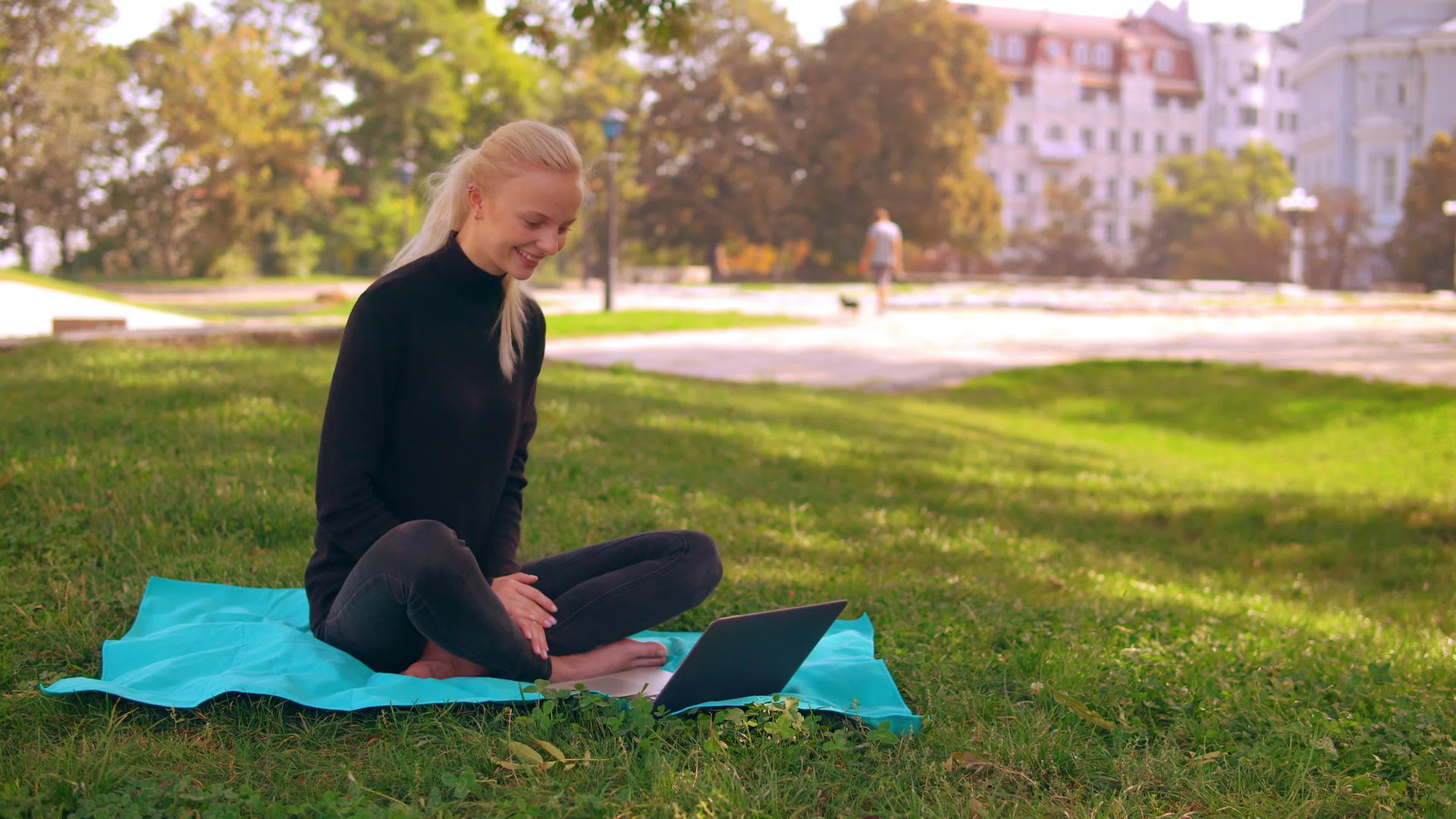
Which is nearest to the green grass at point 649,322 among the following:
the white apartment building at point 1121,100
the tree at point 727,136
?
the tree at point 727,136

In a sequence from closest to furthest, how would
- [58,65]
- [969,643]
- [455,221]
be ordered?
[455,221] → [969,643] → [58,65]

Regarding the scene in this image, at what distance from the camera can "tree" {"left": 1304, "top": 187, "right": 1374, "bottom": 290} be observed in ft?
149

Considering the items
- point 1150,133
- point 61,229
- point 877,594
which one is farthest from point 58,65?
point 1150,133

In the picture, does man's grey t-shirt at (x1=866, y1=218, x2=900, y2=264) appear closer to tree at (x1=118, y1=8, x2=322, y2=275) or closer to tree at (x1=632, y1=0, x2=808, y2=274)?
tree at (x1=632, y1=0, x2=808, y2=274)

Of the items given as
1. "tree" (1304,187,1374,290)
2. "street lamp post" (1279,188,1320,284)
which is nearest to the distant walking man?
"street lamp post" (1279,188,1320,284)

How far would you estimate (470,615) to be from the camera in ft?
9.52

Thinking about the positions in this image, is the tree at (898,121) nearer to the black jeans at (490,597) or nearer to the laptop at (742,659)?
the black jeans at (490,597)

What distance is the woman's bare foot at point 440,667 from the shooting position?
3.10 meters

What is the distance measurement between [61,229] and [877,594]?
39513 mm

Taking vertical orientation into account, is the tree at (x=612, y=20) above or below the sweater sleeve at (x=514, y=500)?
above

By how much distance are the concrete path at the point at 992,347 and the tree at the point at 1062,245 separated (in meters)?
30.1

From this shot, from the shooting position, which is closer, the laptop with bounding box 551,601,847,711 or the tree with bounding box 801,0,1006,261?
the laptop with bounding box 551,601,847,711

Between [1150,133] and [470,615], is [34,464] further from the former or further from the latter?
[1150,133]

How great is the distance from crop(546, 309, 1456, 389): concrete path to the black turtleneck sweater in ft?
31.6
